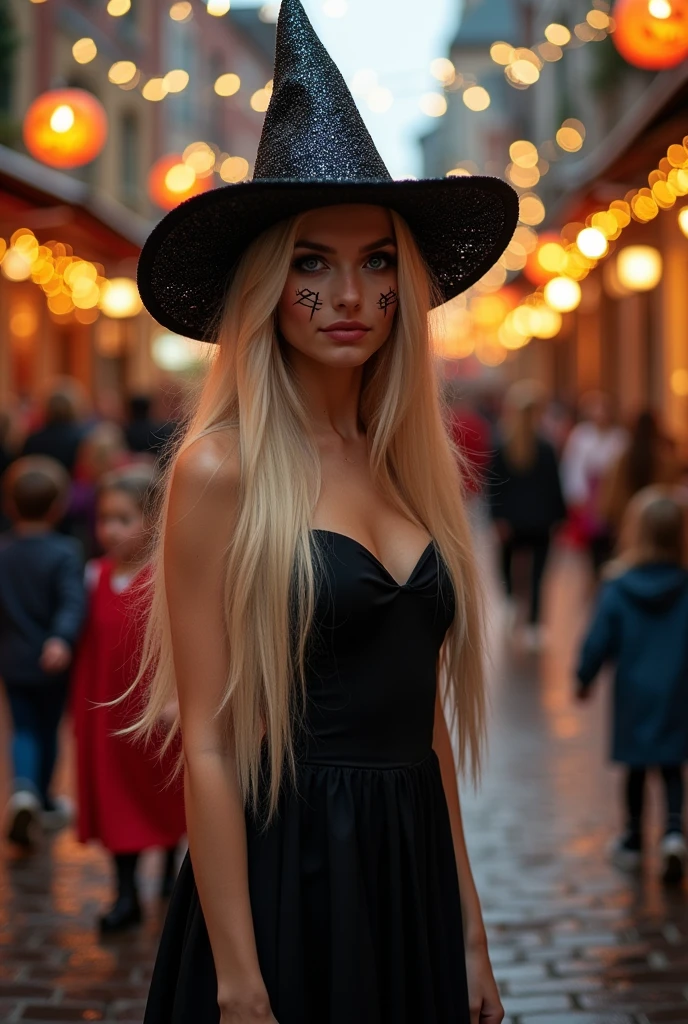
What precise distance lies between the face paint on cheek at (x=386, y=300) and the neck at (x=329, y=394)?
0.17 metres

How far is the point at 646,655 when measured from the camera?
597 centimetres

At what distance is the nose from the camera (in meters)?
2.36

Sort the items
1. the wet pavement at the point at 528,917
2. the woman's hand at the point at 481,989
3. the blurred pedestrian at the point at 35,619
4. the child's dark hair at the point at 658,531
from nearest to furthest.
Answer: the woman's hand at the point at 481,989, the wet pavement at the point at 528,917, the child's dark hair at the point at 658,531, the blurred pedestrian at the point at 35,619

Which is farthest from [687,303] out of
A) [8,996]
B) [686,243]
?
[8,996]

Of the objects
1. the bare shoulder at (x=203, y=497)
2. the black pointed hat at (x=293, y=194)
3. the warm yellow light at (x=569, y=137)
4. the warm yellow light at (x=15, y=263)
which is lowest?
the bare shoulder at (x=203, y=497)

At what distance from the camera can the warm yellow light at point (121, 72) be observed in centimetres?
1020

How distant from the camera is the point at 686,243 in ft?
52.7

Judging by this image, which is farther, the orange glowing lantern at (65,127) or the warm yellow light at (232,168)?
the warm yellow light at (232,168)

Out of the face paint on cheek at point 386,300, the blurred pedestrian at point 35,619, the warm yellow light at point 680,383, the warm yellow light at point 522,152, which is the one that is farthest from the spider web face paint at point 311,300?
the warm yellow light at point 522,152

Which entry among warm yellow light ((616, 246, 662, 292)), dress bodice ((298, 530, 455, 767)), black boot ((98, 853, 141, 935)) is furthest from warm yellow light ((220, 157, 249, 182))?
dress bodice ((298, 530, 455, 767))

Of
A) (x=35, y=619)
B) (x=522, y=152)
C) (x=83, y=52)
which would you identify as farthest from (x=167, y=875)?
(x=522, y=152)

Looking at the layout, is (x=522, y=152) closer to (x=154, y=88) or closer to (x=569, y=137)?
(x=569, y=137)

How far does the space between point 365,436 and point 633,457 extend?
8302 millimetres

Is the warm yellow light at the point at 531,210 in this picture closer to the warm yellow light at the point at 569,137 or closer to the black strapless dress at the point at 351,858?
the warm yellow light at the point at 569,137
